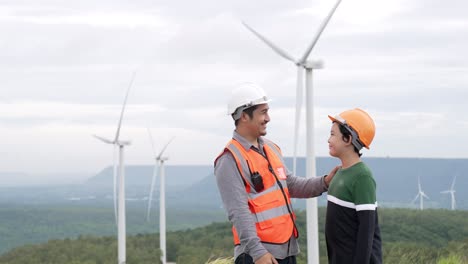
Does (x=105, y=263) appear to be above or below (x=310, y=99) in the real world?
below

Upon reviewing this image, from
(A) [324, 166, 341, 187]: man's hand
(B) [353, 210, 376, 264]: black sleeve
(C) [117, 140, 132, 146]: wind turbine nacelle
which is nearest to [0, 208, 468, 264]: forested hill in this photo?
(C) [117, 140, 132, 146]: wind turbine nacelle

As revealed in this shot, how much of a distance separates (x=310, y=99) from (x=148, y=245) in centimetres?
7371

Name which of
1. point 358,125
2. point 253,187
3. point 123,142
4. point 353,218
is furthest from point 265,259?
point 123,142

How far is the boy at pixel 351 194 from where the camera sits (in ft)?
19.4

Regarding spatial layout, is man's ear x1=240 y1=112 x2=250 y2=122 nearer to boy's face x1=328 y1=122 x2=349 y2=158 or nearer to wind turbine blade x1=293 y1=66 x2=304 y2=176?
boy's face x1=328 y1=122 x2=349 y2=158

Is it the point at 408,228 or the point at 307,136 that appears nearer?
the point at 307,136

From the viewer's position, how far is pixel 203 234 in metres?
95.6

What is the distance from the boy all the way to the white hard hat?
56 cm

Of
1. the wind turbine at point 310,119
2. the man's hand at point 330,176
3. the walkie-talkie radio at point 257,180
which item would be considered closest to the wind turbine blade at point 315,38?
the wind turbine at point 310,119

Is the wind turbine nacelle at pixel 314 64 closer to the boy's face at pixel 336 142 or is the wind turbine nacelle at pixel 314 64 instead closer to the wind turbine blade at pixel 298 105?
the wind turbine blade at pixel 298 105

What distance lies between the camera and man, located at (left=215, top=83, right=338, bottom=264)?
5969 millimetres

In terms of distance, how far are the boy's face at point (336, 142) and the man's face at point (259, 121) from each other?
0.51 m

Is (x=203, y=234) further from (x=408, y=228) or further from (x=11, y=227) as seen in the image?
(x=11, y=227)

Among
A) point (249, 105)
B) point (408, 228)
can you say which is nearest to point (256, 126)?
point (249, 105)
